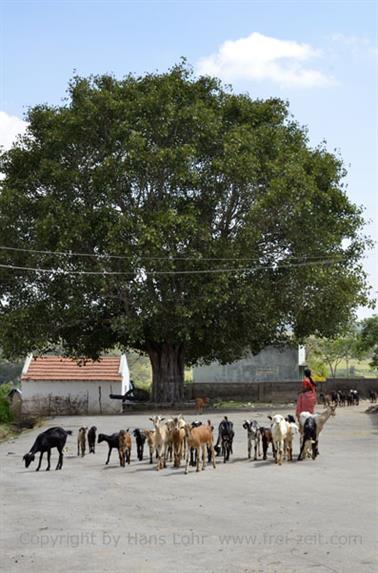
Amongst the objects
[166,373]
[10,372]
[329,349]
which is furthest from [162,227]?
[10,372]

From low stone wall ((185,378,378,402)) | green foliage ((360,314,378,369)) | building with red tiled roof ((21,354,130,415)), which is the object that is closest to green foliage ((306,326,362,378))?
green foliage ((360,314,378,369))

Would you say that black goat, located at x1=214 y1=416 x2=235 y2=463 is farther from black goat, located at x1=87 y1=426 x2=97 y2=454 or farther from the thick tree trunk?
the thick tree trunk

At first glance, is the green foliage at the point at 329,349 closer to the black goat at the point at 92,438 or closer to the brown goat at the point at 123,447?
the black goat at the point at 92,438

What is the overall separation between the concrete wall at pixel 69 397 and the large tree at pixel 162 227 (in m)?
1.85

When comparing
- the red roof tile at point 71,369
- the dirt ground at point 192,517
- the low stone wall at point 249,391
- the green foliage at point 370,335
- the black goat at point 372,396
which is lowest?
the dirt ground at point 192,517

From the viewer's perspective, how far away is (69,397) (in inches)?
1822

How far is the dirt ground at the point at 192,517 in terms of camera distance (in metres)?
10.6

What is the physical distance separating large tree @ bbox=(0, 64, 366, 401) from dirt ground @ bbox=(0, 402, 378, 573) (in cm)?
2080

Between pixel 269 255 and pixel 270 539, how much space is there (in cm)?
3463

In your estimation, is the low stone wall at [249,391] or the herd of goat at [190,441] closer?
the herd of goat at [190,441]

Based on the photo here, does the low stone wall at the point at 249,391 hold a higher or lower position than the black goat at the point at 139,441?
higher

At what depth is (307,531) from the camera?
40.3 ft

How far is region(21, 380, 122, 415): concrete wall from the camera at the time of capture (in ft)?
150

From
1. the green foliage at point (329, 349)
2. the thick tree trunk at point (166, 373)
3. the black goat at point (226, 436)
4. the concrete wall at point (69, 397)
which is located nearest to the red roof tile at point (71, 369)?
the concrete wall at point (69, 397)
